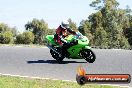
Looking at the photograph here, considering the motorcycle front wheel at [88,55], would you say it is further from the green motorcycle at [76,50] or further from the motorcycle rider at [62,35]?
the motorcycle rider at [62,35]

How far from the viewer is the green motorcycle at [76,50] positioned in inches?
648

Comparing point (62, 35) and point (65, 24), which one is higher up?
point (65, 24)

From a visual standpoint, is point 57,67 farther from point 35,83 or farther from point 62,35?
point 35,83

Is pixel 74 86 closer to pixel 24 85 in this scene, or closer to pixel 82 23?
pixel 24 85

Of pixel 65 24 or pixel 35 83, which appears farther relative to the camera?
pixel 65 24

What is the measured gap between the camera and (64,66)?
51.2 feet

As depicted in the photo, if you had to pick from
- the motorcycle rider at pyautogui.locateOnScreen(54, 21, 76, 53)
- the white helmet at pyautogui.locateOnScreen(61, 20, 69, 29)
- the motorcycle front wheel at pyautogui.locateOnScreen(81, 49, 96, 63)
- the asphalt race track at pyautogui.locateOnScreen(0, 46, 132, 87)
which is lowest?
the asphalt race track at pyautogui.locateOnScreen(0, 46, 132, 87)

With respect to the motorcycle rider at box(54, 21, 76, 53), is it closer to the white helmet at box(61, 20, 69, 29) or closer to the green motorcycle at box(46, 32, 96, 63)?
the white helmet at box(61, 20, 69, 29)

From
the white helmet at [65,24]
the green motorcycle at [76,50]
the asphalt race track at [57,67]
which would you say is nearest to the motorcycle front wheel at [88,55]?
the green motorcycle at [76,50]

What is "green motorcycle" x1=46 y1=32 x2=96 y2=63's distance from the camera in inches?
648

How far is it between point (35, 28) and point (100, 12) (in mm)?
24950

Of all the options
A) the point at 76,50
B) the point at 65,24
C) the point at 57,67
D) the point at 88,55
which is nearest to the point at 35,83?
the point at 57,67

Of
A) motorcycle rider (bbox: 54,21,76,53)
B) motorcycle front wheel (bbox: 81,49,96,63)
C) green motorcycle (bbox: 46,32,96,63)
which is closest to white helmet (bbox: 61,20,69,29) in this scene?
motorcycle rider (bbox: 54,21,76,53)

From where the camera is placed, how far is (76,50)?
16688 mm
